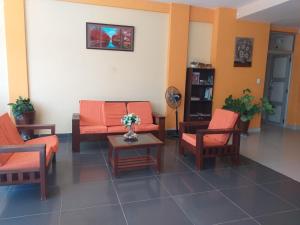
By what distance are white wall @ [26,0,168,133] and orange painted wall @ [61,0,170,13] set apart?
0.09 m

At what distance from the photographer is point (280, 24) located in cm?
612

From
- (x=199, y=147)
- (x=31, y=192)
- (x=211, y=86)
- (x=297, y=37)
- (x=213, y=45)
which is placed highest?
(x=297, y=37)

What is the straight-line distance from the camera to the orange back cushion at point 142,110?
16.3 ft

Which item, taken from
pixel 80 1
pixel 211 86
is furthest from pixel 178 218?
pixel 80 1

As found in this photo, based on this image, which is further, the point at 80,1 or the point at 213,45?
the point at 213,45

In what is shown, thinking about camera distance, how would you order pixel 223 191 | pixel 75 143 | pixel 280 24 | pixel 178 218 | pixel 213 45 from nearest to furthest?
pixel 178 218, pixel 223 191, pixel 75 143, pixel 213 45, pixel 280 24

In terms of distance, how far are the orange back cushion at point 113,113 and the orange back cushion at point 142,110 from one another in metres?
0.17

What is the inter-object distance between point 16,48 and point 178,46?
330 centimetres

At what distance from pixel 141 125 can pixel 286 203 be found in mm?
2787

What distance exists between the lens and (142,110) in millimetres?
5031

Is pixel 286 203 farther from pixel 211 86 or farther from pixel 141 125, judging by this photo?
pixel 211 86

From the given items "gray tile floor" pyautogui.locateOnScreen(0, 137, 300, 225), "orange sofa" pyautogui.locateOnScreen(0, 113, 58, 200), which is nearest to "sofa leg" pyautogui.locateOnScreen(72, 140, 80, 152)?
"gray tile floor" pyautogui.locateOnScreen(0, 137, 300, 225)

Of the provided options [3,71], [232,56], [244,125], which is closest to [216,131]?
[244,125]

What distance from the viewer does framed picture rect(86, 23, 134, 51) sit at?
4.92 m
